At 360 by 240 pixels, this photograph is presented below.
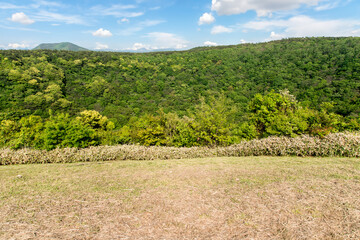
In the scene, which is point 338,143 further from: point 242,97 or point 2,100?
point 2,100

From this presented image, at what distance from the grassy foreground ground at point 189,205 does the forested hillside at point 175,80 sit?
13.0 m

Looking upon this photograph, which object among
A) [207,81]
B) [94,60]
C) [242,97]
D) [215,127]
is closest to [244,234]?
[215,127]

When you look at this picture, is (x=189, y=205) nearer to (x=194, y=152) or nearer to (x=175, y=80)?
(x=194, y=152)

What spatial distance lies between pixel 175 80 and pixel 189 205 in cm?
5307

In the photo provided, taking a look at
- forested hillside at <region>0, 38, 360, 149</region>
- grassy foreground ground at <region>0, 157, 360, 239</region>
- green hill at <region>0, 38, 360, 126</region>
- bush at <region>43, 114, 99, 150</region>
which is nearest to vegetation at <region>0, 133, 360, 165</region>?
bush at <region>43, 114, 99, 150</region>

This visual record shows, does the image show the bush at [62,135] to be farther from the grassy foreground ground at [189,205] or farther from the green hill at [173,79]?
the green hill at [173,79]

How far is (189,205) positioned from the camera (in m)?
4.63

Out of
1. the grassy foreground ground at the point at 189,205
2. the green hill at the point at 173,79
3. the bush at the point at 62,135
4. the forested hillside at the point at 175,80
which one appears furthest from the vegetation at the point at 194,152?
the green hill at the point at 173,79

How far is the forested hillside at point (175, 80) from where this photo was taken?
3238 centimetres

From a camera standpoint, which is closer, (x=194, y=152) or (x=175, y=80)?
(x=194, y=152)

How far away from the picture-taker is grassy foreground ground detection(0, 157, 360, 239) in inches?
141

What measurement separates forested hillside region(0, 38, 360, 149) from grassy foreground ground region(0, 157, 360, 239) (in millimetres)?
13005

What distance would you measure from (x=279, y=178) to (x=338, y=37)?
7098 centimetres

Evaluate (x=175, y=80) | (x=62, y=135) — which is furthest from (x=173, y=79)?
(x=62, y=135)
